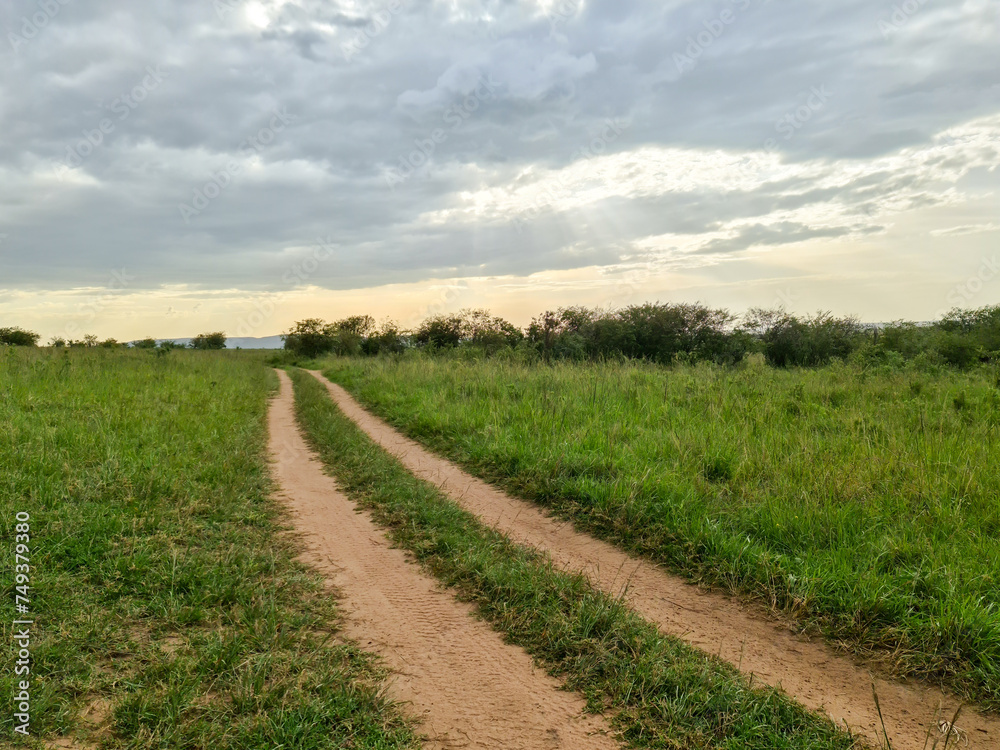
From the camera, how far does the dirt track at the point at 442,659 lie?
8.39ft

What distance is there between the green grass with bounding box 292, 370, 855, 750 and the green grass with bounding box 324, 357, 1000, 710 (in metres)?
0.99

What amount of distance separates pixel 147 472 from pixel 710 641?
5893 mm

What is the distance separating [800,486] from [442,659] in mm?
3954

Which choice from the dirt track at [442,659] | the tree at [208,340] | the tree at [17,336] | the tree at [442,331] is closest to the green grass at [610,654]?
the dirt track at [442,659]

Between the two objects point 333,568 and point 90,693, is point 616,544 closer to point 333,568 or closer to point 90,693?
point 333,568

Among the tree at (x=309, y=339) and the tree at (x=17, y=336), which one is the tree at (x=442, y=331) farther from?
the tree at (x=17, y=336)

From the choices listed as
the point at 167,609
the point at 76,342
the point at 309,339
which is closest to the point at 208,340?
the point at 309,339

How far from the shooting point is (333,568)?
429 cm

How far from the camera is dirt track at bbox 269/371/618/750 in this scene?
2.56m

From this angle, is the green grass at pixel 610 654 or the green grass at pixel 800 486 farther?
the green grass at pixel 800 486

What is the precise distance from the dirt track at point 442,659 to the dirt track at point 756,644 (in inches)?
41.3

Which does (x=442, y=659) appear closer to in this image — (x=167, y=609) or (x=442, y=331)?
(x=167, y=609)

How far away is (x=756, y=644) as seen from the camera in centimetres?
335

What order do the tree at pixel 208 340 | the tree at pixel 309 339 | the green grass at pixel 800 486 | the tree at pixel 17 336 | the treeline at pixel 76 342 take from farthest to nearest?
1. the tree at pixel 208 340
2. the tree at pixel 309 339
3. the tree at pixel 17 336
4. the treeline at pixel 76 342
5. the green grass at pixel 800 486
